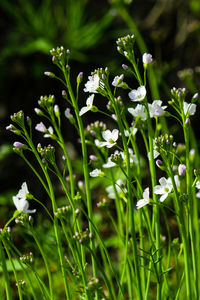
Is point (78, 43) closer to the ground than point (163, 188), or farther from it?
farther from it

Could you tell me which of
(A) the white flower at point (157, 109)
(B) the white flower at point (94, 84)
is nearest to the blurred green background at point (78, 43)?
(A) the white flower at point (157, 109)

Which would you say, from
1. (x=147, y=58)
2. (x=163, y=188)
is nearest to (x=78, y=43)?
(x=147, y=58)

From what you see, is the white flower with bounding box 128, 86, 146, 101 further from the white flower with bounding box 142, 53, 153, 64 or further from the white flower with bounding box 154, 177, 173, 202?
the white flower with bounding box 154, 177, 173, 202

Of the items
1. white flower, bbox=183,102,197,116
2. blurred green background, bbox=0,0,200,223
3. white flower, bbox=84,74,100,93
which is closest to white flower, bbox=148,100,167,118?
white flower, bbox=183,102,197,116

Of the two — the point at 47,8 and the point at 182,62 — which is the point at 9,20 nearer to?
the point at 47,8

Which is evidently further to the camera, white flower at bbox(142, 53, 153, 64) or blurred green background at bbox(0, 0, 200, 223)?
blurred green background at bbox(0, 0, 200, 223)

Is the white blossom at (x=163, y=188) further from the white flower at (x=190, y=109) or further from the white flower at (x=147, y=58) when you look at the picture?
the white flower at (x=147, y=58)

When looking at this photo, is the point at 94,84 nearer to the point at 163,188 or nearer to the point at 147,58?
the point at 147,58

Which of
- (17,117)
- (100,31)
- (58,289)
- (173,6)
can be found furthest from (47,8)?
(17,117)
